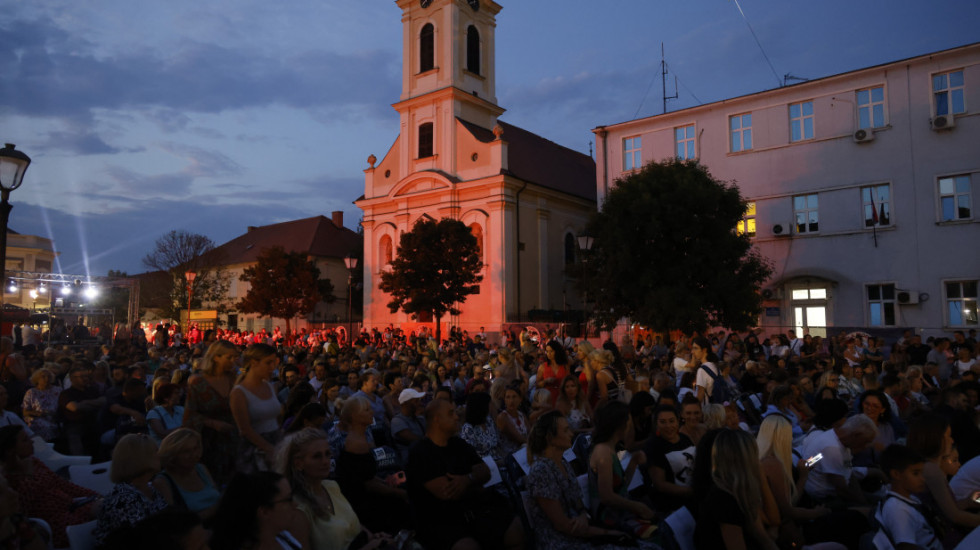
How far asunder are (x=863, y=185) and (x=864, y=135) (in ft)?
6.12

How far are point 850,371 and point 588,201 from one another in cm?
3167

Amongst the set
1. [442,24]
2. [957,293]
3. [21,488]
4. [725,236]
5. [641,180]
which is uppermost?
[442,24]

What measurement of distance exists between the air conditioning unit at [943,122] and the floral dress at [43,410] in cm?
2730

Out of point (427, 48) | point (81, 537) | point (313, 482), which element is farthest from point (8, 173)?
point (427, 48)

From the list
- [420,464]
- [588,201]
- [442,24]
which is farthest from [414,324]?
[420,464]

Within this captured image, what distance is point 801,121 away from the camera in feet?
87.9

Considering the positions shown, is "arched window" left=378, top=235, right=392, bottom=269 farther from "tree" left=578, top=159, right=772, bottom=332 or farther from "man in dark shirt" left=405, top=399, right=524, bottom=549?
"man in dark shirt" left=405, top=399, right=524, bottom=549

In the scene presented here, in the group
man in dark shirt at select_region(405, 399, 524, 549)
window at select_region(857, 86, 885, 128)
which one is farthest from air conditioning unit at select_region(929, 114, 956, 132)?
man in dark shirt at select_region(405, 399, 524, 549)

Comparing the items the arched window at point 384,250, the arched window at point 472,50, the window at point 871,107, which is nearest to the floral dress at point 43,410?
the window at point 871,107

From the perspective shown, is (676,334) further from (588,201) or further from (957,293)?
(588,201)

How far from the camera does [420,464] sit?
4945mm

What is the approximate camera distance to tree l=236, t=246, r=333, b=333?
42625 mm

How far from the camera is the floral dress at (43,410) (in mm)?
7695

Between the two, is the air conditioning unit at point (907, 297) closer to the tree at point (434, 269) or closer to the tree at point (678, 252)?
the tree at point (678, 252)
